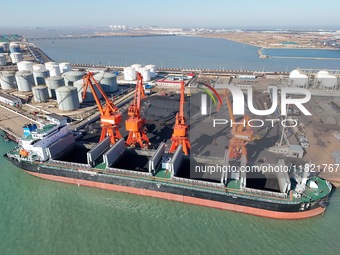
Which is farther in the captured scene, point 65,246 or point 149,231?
point 149,231

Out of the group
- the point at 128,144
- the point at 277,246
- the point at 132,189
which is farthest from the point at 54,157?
the point at 277,246

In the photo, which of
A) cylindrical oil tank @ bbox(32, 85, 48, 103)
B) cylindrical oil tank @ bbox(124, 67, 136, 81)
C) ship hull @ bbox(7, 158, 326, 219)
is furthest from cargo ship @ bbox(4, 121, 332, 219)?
cylindrical oil tank @ bbox(124, 67, 136, 81)

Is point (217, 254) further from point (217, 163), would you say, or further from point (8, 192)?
point (8, 192)

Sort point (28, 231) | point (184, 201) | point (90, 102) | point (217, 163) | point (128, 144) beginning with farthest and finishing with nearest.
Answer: point (90, 102)
point (128, 144)
point (217, 163)
point (184, 201)
point (28, 231)

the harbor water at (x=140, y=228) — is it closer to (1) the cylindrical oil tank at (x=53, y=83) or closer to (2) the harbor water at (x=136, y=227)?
(2) the harbor water at (x=136, y=227)

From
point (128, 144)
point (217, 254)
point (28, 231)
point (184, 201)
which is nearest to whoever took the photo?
point (217, 254)

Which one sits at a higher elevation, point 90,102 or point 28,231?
point 90,102

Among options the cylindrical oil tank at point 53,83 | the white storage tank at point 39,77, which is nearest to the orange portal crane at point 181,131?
Result: the cylindrical oil tank at point 53,83

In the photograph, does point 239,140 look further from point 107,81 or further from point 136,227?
point 107,81
